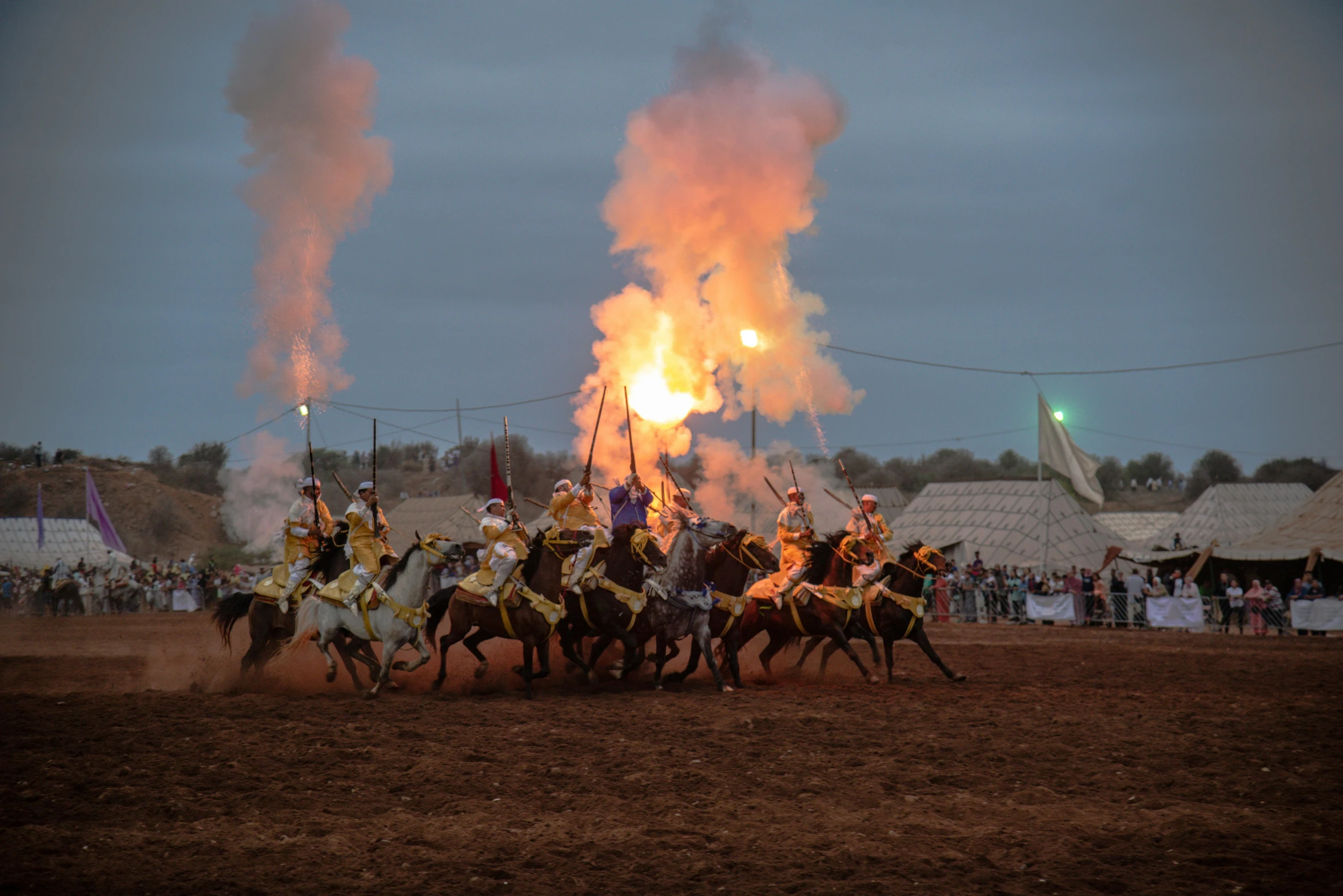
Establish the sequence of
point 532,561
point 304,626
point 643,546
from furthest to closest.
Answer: point 643,546, point 532,561, point 304,626

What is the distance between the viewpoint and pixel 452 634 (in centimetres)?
1524

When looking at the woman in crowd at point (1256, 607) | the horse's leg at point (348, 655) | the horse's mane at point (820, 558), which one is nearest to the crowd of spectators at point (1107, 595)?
the woman in crowd at point (1256, 607)

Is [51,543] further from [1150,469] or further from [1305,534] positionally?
[1150,469]

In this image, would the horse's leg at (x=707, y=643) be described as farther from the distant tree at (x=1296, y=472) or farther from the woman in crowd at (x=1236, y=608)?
the distant tree at (x=1296, y=472)

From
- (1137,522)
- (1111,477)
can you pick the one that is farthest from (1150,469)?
(1137,522)

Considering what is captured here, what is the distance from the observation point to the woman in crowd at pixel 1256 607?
91.7 feet

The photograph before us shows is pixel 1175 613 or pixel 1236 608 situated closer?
pixel 1236 608

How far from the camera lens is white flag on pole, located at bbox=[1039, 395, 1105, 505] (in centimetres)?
3509

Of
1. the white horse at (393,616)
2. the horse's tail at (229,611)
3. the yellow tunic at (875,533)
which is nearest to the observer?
the white horse at (393,616)

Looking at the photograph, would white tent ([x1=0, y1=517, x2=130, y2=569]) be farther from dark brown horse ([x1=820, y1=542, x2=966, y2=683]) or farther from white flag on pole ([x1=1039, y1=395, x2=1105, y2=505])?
dark brown horse ([x1=820, y1=542, x2=966, y2=683])

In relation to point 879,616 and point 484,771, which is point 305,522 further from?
point 879,616

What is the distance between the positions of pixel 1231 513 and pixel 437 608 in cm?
3686

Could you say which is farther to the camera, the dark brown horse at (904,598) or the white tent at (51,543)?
the white tent at (51,543)

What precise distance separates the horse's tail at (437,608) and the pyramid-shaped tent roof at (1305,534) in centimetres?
2293
